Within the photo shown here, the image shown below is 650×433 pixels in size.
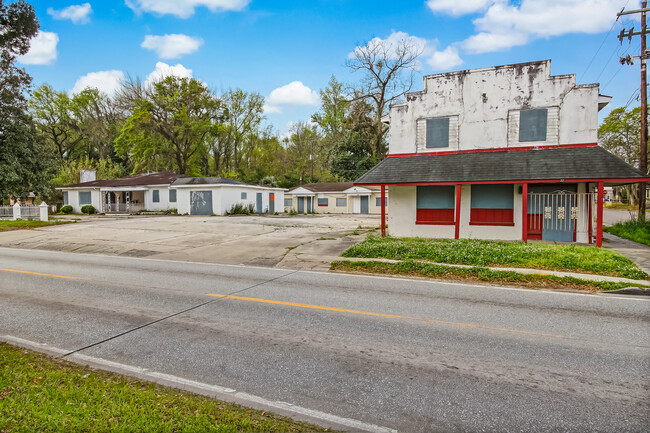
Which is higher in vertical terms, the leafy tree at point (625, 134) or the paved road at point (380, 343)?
the leafy tree at point (625, 134)

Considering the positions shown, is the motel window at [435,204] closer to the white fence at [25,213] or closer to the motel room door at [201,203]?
the motel room door at [201,203]

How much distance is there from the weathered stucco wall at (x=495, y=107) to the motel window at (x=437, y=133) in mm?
208

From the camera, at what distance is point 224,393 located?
373 centimetres

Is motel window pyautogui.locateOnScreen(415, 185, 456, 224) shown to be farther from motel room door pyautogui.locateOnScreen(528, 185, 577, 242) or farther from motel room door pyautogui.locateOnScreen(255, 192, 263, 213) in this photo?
motel room door pyautogui.locateOnScreen(255, 192, 263, 213)

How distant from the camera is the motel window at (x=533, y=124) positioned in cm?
1502

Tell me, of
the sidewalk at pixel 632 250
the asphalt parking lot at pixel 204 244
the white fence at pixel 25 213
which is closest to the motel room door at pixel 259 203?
the asphalt parking lot at pixel 204 244

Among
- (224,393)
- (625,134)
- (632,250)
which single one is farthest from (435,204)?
(625,134)

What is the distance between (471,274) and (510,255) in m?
2.32

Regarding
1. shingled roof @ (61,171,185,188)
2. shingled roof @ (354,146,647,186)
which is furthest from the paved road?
shingled roof @ (61,171,185,188)

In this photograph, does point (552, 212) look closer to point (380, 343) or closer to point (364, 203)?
point (380, 343)

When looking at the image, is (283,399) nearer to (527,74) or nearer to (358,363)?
(358,363)

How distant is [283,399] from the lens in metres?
3.63

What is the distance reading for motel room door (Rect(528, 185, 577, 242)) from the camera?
14.8 meters

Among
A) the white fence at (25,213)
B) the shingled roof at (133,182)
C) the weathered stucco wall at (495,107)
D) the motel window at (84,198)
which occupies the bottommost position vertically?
the white fence at (25,213)
